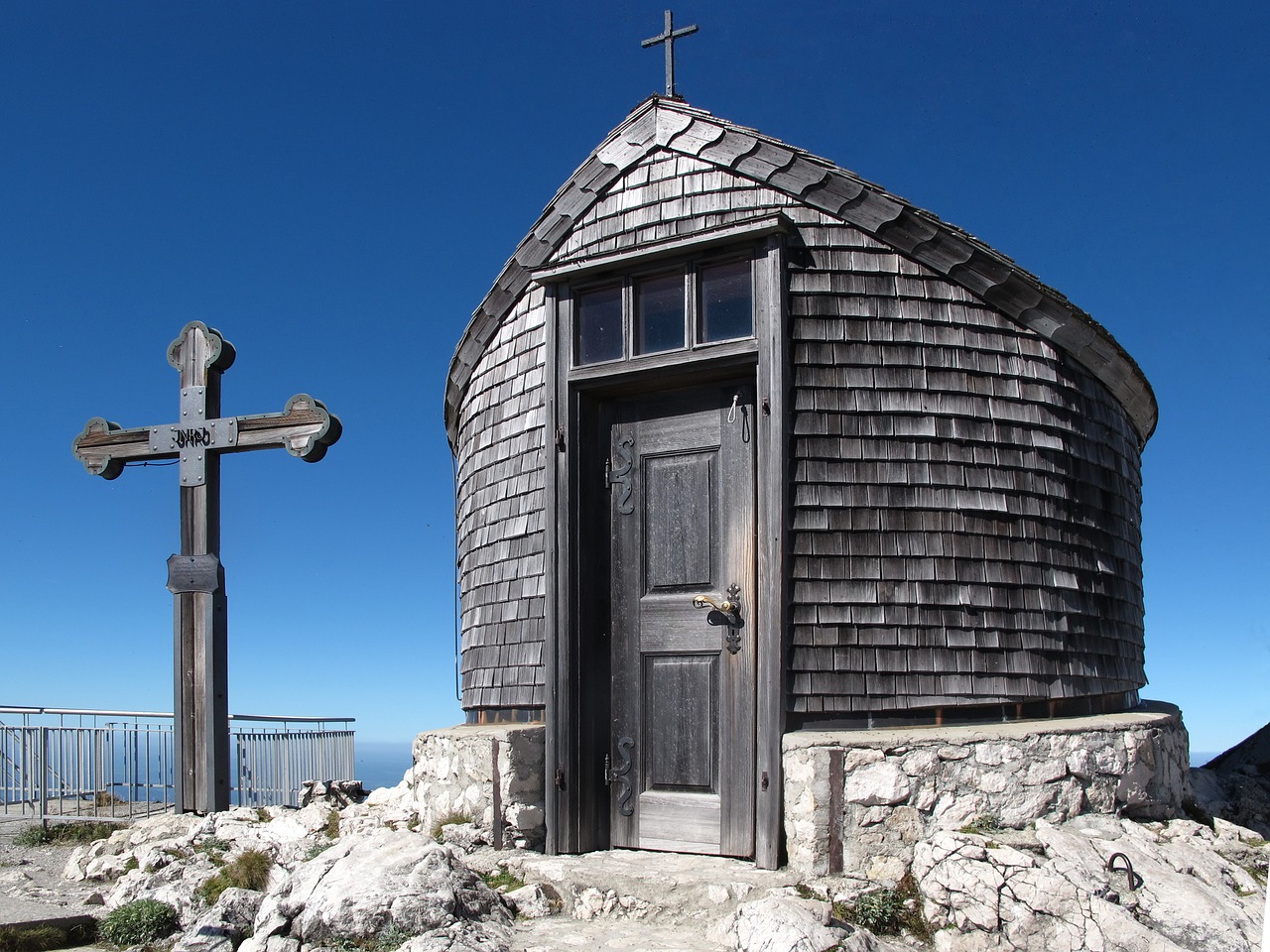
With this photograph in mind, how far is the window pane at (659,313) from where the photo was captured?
6.42m

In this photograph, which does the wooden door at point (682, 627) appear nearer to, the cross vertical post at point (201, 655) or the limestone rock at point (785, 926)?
the limestone rock at point (785, 926)

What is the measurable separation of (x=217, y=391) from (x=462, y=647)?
9.38 feet

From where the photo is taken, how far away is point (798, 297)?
20.3 feet

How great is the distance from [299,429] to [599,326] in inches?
110

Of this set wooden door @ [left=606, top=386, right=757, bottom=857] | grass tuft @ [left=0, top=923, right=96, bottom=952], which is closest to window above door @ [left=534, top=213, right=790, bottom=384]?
wooden door @ [left=606, top=386, right=757, bottom=857]

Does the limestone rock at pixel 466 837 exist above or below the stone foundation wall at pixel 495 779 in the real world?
below

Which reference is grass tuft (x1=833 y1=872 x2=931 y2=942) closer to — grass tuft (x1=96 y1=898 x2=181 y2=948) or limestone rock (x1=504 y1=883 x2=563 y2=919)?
limestone rock (x1=504 y1=883 x2=563 y2=919)

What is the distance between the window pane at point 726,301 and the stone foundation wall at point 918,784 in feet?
7.23

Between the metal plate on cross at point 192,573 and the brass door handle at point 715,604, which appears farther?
the metal plate on cross at point 192,573

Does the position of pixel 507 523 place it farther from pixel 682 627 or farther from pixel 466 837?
pixel 466 837

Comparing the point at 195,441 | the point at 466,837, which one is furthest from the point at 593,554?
the point at 195,441

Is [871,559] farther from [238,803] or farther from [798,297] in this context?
[238,803]

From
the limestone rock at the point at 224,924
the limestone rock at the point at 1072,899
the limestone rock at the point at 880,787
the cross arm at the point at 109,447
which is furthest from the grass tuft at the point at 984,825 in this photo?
the cross arm at the point at 109,447

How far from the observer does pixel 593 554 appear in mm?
6555
